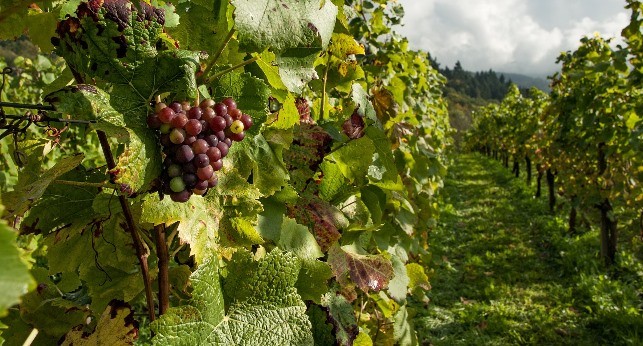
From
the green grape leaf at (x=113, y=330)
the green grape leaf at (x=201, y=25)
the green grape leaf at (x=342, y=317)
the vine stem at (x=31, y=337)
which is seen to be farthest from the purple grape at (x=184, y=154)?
the green grape leaf at (x=342, y=317)

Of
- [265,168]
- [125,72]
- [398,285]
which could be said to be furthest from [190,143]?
[398,285]

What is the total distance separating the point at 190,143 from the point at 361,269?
991 millimetres

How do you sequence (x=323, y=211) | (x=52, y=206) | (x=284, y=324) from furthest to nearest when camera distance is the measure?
(x=323, y=211) < (x=52, y=206) < (x=284, y=324)

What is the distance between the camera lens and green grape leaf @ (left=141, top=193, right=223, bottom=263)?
0.83 m

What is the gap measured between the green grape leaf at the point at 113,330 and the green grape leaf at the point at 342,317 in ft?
1.97

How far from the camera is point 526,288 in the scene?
6836mm

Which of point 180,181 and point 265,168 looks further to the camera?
point 265,168

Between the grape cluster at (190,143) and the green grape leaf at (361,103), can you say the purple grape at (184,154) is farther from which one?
the green grape leaf at (361,103)

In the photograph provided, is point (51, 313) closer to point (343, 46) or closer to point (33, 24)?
point (33, 24)

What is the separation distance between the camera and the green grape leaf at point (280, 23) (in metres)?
0.80

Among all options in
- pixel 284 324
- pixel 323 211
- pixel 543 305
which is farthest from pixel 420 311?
pixel 284 324

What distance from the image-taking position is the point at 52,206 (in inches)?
44.3

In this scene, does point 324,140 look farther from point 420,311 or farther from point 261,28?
point 420,311

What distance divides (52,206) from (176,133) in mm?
591
